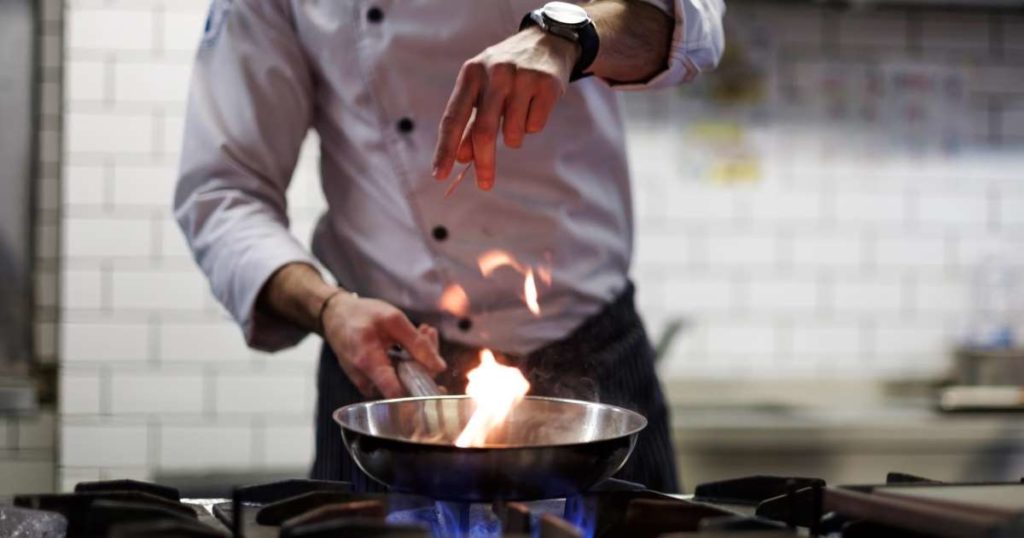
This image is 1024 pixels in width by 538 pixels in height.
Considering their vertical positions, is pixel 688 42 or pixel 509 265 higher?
pixel 688 42

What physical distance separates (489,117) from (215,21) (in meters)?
0.64

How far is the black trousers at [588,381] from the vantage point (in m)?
1.39

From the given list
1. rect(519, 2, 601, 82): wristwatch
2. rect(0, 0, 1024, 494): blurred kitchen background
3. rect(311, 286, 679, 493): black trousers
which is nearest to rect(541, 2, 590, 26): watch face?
rect(519, 2, 601, 82): wristwatch

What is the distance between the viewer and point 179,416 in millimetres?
2623

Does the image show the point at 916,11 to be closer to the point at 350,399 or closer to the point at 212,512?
the point at 350,399

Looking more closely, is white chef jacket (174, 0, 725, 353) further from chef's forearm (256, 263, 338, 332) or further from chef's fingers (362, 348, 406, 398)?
chef's fingers (362, 348, 406, 398)

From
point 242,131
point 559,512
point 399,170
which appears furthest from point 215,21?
point 559,512

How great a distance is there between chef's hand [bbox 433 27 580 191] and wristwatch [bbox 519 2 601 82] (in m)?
0.04

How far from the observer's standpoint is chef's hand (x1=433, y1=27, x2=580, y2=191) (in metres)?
0.97

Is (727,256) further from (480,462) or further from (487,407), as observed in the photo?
(480,462)

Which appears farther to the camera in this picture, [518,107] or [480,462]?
[518,107]

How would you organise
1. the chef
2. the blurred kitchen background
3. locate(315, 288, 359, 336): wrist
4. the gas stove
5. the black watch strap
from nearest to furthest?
the gas stove, the black watch strap, locate(315, 288, 359, 336): wrist, the chef, the blurred kitchen background

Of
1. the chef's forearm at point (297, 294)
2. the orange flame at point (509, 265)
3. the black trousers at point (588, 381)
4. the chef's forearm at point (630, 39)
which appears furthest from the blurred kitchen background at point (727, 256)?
the chef's forearm at point (630, 39)

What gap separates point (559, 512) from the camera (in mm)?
987
